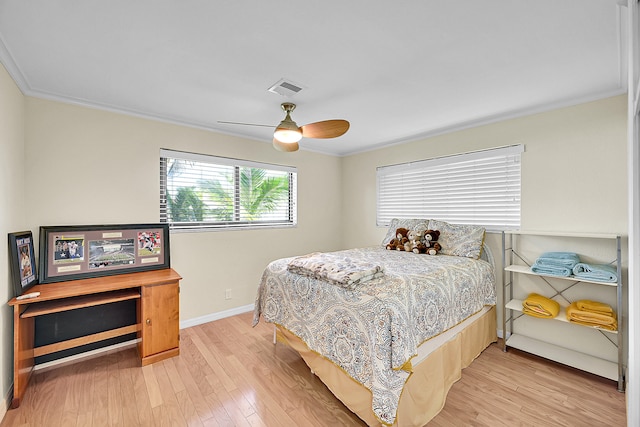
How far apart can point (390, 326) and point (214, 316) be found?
8.38 feet

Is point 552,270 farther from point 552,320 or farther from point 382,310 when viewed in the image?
point 382,310

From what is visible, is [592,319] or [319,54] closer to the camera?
[319,54]

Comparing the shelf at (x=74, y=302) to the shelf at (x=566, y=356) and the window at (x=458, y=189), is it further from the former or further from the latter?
the shelf at (x=566, y=356)

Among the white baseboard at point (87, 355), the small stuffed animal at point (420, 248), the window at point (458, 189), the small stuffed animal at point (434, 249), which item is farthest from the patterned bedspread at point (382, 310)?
the white baseboard at point (87, 355)

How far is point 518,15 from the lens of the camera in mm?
1487

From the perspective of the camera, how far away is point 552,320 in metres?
2.71

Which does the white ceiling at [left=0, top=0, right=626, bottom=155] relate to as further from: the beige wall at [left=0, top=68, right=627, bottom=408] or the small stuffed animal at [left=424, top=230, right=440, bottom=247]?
the small stuffed animal at [left=424, top=230, right=440, bottom=247]

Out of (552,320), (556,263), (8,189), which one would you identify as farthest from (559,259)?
(8,189)

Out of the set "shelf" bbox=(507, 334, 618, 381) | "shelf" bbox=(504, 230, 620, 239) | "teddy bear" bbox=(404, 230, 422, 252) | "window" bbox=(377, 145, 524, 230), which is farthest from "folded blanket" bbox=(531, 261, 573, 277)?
"teddy bear" bbox=(404, 230, 422, 252)

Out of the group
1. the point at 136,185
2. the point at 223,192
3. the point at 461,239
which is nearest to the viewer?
the point at 136,185

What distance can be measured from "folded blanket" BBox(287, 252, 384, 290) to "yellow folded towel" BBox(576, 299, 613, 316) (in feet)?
5.80

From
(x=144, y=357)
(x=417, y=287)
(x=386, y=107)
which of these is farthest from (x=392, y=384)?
(x=386, y=107)

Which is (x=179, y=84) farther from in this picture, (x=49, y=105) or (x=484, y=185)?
(x=484, y=185)

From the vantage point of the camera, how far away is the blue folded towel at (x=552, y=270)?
2352 millimetres
